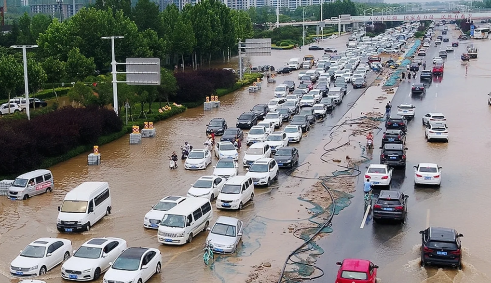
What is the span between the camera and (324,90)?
69000 millimetres

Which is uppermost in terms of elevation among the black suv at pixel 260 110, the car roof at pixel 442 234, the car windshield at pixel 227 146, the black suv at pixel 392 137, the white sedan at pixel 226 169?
the black suv at pixel 260 110

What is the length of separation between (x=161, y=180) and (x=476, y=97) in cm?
4027

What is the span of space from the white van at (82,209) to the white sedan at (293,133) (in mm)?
18876

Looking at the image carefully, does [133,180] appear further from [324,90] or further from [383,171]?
[324,90]

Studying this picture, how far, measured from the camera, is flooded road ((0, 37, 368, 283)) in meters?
24.3

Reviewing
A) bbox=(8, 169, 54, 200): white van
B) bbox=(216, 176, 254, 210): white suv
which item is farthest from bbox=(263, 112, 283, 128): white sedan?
bbox=(8, 169, 54, 200): white van

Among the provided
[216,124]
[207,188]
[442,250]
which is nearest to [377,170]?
[207,188]

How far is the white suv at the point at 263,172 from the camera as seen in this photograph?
1367 inches

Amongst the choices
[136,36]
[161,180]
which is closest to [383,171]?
[161,180]

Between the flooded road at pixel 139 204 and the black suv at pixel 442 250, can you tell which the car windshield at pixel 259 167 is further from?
the black suv at pixel 442 250

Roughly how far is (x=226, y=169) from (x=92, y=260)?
13.8 meters

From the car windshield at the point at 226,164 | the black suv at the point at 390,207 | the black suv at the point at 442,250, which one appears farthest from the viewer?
the car windshield at the point at 226,164

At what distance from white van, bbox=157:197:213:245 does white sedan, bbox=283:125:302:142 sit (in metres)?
19.1

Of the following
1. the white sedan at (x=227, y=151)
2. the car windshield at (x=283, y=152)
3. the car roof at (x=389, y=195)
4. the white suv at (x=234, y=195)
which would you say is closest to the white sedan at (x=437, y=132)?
the car windshield at (x=283, y=152)
